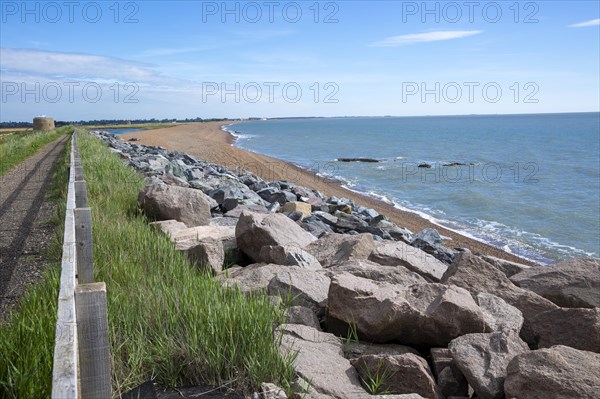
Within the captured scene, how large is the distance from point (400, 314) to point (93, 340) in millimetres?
2469

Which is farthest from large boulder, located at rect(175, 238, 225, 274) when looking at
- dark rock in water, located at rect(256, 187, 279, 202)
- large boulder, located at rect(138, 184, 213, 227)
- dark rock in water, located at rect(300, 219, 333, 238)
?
dark rock in water, located at rect(256, 187, 279, 202)

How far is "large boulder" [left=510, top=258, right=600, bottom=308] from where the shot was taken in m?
5.93

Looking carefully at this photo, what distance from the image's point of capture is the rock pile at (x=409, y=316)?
11.7 feet

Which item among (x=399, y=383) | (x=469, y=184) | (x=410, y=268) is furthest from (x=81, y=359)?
(x=469, y=184)

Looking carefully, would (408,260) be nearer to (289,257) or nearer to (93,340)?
(289,257)

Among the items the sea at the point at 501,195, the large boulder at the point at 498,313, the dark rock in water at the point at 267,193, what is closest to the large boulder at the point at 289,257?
the large boulder at the point at 498,313

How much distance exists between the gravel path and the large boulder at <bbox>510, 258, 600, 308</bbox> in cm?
511

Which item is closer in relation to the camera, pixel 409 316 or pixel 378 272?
pixel 409 316

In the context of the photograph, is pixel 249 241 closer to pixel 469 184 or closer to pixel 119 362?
pixel 119 362

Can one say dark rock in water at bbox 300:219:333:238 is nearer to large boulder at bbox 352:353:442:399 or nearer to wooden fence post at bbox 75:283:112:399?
large boulder at bbox 352:353:442:399

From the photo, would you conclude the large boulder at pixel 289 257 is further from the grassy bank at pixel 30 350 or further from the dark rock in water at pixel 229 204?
the dark rock in water at pixel 229 204

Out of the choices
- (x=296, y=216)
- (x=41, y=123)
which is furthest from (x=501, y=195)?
(x=41, y=123)

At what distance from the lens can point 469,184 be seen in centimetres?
2762

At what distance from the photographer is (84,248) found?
13.9ft
